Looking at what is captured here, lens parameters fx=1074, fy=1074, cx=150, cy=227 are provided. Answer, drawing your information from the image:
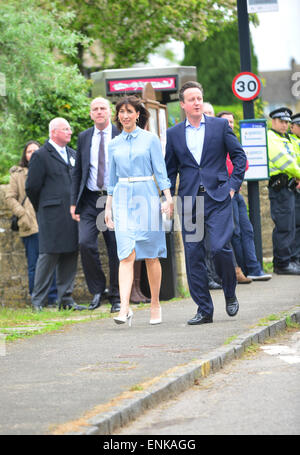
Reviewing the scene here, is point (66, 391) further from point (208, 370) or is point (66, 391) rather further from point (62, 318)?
point (62, 318)

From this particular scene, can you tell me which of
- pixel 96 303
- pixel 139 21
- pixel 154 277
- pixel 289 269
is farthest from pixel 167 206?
pixel 139 21

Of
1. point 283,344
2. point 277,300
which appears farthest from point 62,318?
point 283,344

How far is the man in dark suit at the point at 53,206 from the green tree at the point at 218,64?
98.6 ft

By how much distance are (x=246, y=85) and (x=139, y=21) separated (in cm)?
1745

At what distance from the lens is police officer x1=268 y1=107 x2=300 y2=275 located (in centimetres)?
1474

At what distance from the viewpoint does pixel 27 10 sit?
16922 mm

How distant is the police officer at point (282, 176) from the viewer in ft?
48.4

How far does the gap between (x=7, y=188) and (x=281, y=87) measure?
105 metres

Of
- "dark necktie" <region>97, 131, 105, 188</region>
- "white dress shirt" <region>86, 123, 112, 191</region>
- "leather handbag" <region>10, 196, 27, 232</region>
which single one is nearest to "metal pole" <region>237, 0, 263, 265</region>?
"leather handbag" <region>10, 196, 27, 232</region>

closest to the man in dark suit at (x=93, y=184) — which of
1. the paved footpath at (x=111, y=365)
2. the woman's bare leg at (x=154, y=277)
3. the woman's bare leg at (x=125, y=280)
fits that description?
the paved footpath at (x=111, y=365)

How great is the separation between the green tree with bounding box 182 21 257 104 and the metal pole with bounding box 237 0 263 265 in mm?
27115

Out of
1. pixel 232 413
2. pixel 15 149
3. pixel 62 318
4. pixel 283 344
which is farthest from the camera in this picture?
pixel 15 149

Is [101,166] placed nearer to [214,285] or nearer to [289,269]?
[214,285]

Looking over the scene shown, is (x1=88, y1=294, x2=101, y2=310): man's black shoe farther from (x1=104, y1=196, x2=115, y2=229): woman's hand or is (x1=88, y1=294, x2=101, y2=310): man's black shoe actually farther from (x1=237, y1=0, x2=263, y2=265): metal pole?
(x1=237, y1=0, x2=263, y2=265): metal pole
